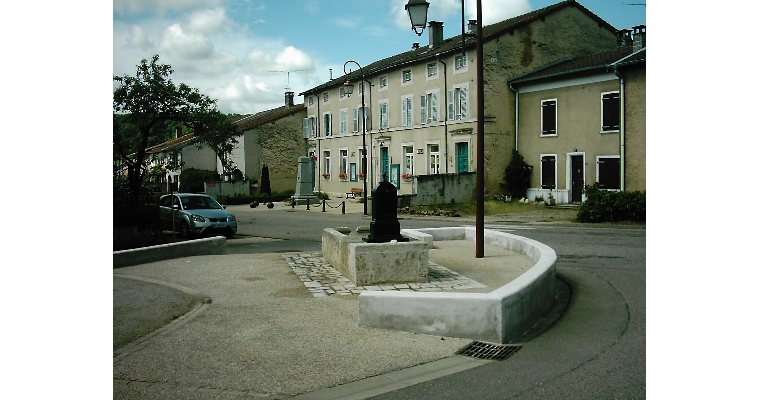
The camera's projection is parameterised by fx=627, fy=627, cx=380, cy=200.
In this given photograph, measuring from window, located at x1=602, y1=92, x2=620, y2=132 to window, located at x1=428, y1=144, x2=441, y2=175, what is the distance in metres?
9.76

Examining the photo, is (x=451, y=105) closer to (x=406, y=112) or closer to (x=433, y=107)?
(x=433, y=107)

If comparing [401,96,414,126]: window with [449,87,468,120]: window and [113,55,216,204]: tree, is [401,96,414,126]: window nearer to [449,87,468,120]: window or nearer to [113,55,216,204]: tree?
[449,87,468,120]: window

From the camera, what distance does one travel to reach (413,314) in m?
6.08

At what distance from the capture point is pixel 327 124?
1758 inches

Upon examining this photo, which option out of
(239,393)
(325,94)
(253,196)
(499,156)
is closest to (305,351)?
(239,393)

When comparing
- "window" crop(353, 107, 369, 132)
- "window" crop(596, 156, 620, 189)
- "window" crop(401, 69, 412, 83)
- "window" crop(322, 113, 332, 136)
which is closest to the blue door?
"window" crop(401, 69, 412, 83)

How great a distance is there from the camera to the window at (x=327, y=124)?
44094 millimetres

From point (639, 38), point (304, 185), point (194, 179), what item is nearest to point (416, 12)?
point (639, 38)

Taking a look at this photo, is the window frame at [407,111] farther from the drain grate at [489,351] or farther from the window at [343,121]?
the drain grate at [489,351]

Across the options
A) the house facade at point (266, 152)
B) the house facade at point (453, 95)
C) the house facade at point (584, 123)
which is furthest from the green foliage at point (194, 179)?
the house facade at point (584, 123)

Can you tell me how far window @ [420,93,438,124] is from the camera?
3347cm

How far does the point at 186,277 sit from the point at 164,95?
954 cm

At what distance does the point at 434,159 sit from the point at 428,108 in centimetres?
279
